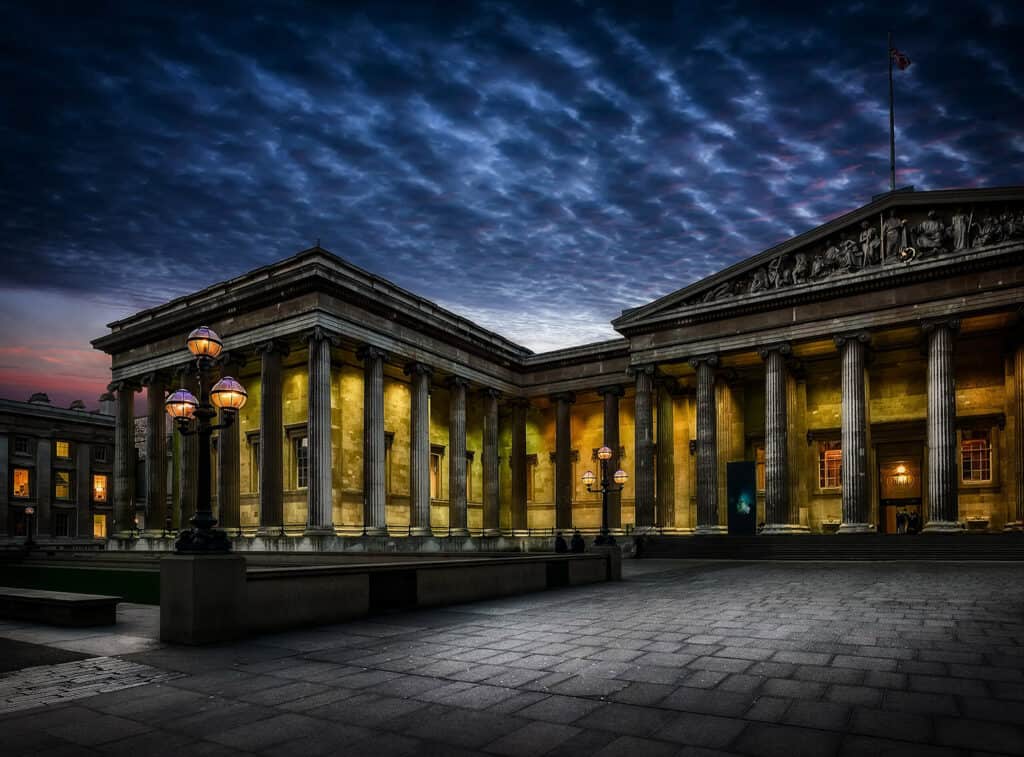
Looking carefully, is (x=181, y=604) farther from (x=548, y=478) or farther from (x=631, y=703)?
(x=548, y=478)

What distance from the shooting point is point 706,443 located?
36500mm

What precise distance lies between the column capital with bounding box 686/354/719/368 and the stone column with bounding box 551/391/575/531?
400 inches

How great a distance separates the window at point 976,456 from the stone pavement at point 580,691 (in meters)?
26.9

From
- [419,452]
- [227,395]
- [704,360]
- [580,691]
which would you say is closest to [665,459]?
[704,360]

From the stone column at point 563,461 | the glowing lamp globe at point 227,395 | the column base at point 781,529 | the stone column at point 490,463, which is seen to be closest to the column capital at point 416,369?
the stone column at point 490,463

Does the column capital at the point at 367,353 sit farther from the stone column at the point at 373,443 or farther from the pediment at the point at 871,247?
the pediment at the point at 871,247

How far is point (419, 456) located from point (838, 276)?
21811mm

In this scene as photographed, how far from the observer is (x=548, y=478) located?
48125mm

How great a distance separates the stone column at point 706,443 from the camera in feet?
118

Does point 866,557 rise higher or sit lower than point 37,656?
lower

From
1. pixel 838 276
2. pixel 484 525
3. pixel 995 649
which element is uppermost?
pixel 838 276

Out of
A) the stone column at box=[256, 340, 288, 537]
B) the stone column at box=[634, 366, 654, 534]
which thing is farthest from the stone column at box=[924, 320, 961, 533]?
the stone column at box=[256, 340, 288, 537]

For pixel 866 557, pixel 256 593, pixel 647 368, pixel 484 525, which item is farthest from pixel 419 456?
pixel 256 593

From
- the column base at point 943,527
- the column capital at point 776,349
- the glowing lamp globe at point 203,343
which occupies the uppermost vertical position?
the column capital at point 776,349
